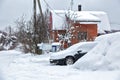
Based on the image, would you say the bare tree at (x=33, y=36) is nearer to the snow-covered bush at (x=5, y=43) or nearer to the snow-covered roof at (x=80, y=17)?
the snow-covered bush at (x=5, y=43)

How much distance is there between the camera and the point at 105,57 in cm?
808

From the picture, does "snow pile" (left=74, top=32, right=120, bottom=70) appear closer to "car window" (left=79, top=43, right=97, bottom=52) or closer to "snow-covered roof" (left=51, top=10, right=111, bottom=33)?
"car window" (left=79, top=43, right=97, bottom=52)

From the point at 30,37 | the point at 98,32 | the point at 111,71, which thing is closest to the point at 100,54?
the point at 111,71

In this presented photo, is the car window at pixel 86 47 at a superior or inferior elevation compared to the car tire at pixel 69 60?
superior

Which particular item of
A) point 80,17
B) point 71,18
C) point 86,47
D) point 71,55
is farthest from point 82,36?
point 86,47

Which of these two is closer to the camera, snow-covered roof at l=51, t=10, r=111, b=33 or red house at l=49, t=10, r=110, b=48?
red house at l=49, t=10, r=110, b=48

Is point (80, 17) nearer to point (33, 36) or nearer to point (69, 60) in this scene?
point (33, 36)

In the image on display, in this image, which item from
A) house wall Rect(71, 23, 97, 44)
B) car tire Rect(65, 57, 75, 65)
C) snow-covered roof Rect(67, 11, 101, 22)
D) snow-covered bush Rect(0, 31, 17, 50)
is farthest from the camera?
snow-covered roof Rect(67, 11, 101, 22)

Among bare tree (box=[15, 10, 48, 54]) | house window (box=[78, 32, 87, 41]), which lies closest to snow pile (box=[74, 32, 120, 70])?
bare tree (box=[15, 10, 48, 54])

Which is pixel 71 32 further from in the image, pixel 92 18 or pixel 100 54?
pixel 100 54

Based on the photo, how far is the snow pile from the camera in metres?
7.65

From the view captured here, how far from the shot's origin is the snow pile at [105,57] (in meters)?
7.65

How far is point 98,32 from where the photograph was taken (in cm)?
3831

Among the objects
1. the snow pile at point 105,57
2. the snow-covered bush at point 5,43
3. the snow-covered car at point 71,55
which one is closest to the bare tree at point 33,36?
the snow-covered bush at point 5,43
